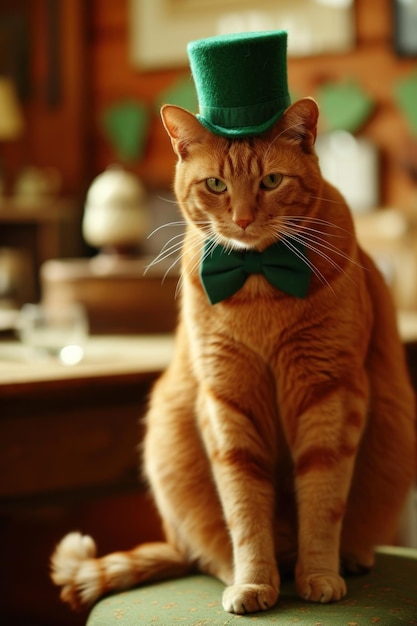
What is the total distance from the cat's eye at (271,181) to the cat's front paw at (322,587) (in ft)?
1.60

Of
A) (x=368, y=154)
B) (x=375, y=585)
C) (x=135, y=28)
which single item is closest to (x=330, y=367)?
(x=375, y=585)

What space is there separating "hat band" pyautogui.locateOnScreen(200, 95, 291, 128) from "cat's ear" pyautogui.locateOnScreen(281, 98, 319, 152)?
0.02 meters

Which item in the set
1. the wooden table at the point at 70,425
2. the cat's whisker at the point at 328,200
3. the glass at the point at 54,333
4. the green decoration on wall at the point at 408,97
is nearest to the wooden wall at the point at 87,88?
the green decoration on wall at the point at 408,97

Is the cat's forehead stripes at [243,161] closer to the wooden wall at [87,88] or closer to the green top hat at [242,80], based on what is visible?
the green top hat at [242,80]

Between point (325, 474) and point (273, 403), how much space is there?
4.7 inches

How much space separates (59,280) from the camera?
202 centimetres

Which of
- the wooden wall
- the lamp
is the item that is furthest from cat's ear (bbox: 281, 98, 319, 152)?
the lamp

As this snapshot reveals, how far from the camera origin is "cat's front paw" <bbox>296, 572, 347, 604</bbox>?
1.02 meters

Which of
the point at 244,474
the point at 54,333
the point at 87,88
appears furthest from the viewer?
the point at 87,88

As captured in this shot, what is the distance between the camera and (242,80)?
99cm

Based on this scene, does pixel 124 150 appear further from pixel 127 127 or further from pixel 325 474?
pixel 325 474

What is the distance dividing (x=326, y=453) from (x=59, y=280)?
1111mm

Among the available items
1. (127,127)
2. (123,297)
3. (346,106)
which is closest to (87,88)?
(127,127)

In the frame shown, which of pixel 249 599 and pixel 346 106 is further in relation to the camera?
pixel 346 106
